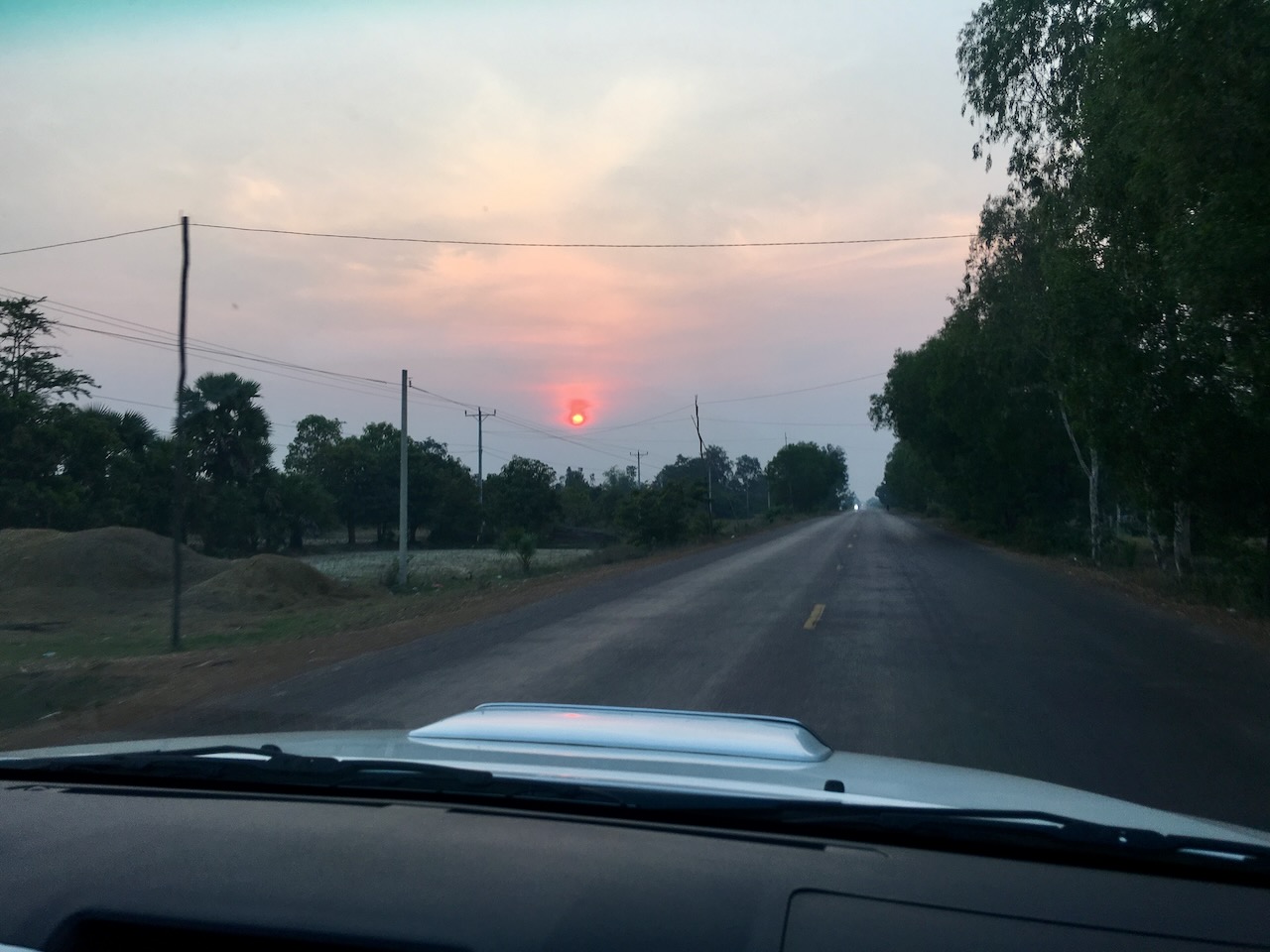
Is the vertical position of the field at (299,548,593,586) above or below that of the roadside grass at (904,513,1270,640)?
below

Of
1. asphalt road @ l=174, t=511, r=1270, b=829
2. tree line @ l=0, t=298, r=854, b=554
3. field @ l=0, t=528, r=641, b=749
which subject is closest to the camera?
asphalt road @ l=174, t=511, r=1270, b=829

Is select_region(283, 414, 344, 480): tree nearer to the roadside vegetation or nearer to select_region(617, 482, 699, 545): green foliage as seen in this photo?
the roadside vegetation

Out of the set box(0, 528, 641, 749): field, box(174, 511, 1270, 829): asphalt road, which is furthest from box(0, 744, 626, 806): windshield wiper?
box(0, 528, 641, 749): field

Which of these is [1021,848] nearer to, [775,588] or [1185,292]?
[1185,292]

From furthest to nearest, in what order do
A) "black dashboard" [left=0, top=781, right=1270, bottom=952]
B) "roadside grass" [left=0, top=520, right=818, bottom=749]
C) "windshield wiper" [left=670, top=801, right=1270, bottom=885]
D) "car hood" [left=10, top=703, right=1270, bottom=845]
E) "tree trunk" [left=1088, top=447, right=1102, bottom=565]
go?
"tree trunk" [left=1088, top=447, right=1102, bottom=565] → "roadside grass" [left=0, top=520, right=818, bottom=749] → "car hood" [left=10, top=703, right=1270, bottom=845] → "windshield wiper" [left=670, top=801, right=1270, bottom=885] → "black dashboard" [left=0, top=781, right=1270, bottom=952]

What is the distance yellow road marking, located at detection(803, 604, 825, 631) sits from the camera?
48.3 ft

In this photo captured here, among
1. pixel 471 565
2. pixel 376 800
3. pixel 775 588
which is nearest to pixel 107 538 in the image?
pixel 471 565

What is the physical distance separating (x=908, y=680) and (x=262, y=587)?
2203cm

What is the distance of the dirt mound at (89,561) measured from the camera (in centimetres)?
2969

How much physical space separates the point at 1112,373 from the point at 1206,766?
1062 cm

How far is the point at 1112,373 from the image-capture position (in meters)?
16.5

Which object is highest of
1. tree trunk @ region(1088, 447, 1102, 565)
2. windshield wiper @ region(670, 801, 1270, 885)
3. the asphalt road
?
tree trunk @ region(1088, 447, 1102, 565)

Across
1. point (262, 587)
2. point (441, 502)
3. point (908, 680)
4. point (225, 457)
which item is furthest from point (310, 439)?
point (908, 680)

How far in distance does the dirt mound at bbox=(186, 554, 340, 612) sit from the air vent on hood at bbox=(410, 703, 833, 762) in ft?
78.5
